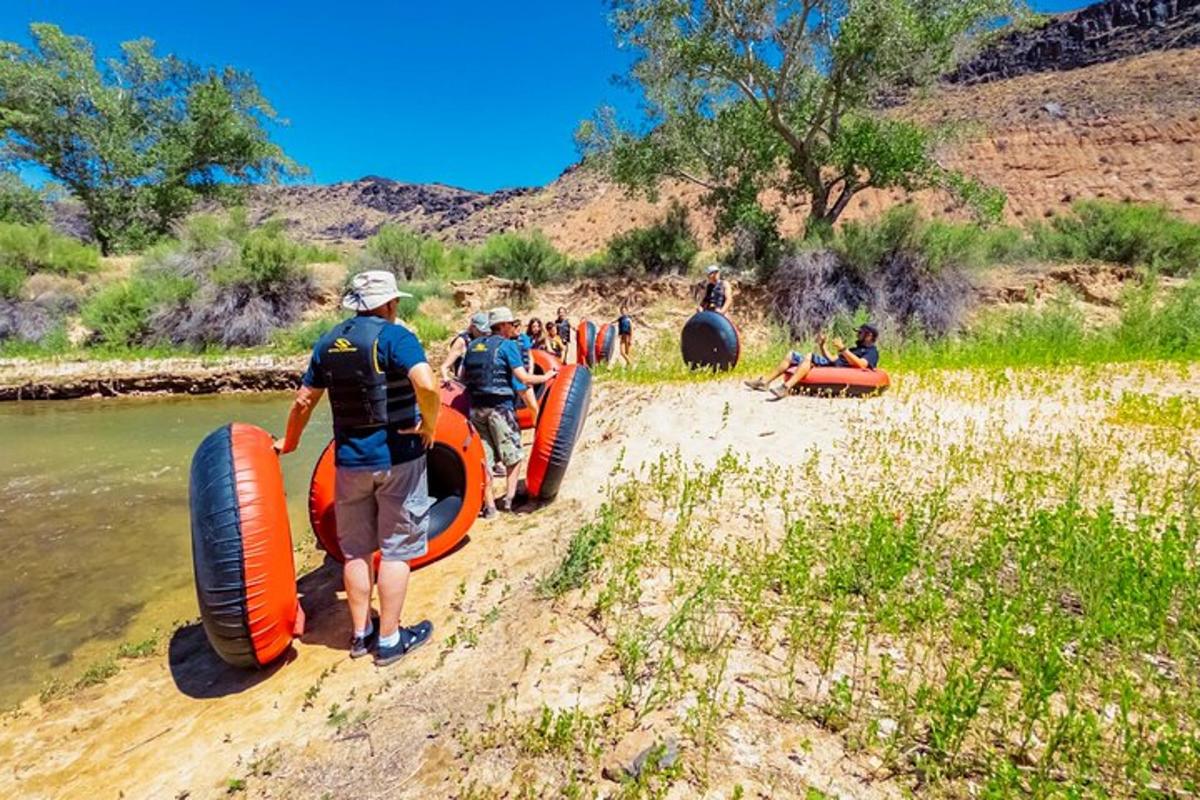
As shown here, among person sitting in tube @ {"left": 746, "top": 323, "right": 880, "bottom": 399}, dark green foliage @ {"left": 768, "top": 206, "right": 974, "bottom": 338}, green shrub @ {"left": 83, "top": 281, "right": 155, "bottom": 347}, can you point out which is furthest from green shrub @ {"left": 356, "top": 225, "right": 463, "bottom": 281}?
person sitting in tube @ {"left": 746, "top": 323, "right": 880, "bottom": 399}

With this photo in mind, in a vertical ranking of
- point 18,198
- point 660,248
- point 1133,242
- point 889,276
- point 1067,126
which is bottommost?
point 889,276

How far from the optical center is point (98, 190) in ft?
76.0

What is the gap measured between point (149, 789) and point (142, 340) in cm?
1796

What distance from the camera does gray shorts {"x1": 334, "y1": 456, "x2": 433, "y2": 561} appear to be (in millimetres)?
3369

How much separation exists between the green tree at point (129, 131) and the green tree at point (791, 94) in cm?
1729

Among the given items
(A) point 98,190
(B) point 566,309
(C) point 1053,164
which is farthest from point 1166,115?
(A) point 98,190

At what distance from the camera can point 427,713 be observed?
112 inches

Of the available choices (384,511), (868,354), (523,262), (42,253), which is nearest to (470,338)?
(384,511)

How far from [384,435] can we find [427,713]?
4.52ft

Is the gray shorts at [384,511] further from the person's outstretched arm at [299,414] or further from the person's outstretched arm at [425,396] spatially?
the person's outstretched arm at [299,414]

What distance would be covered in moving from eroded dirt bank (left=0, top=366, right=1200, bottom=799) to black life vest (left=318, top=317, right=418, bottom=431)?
53.4 inches

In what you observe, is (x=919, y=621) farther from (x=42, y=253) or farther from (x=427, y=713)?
(x=42, y=253)

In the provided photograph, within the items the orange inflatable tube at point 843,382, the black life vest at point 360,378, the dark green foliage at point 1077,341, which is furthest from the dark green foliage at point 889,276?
the black life vest at point 360,378

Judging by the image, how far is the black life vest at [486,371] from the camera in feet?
18.1
